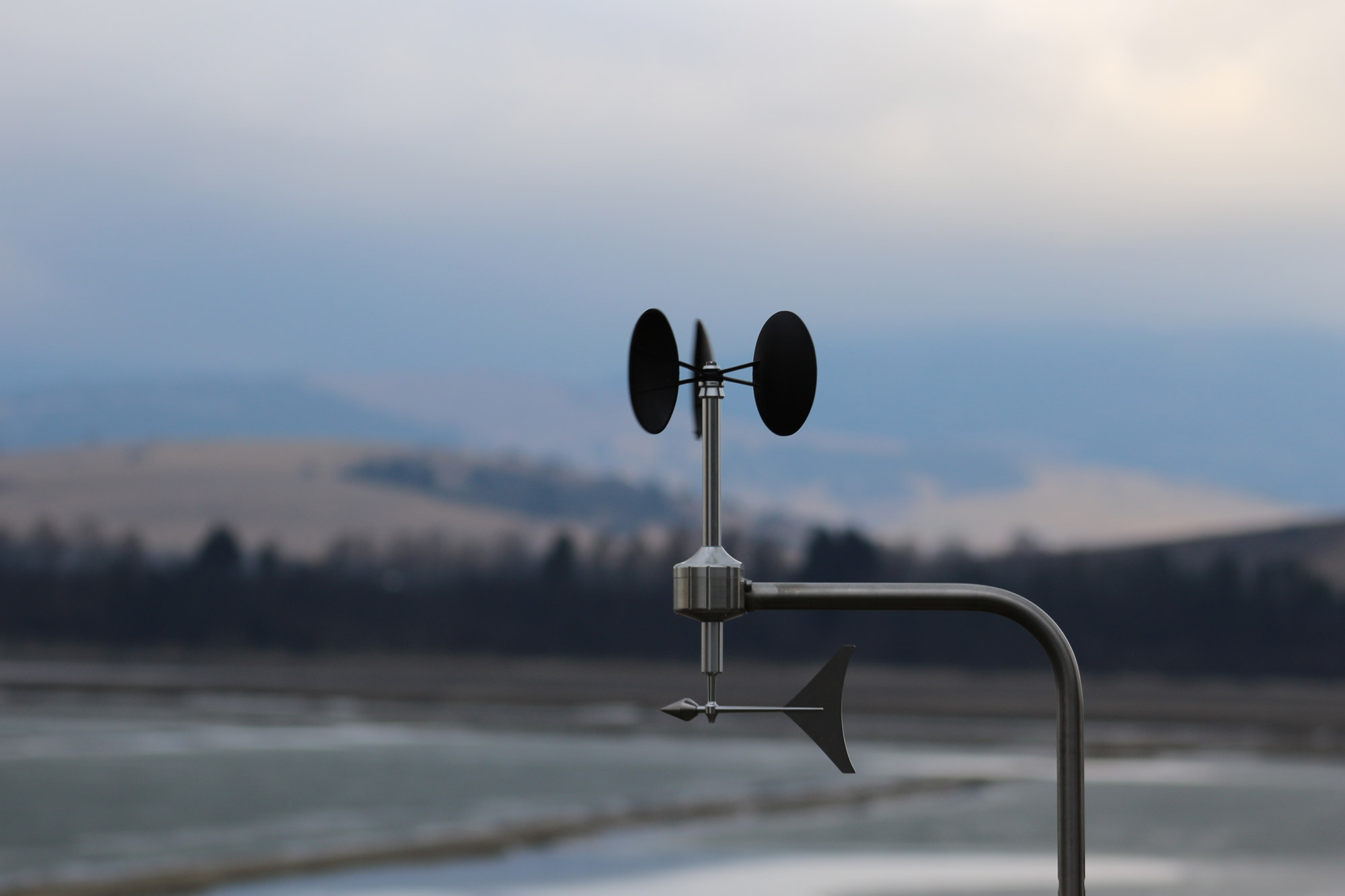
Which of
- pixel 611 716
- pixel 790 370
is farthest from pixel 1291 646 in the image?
pixel 790 370

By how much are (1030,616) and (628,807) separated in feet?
102

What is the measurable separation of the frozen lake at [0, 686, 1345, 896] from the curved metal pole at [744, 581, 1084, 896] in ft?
65.6

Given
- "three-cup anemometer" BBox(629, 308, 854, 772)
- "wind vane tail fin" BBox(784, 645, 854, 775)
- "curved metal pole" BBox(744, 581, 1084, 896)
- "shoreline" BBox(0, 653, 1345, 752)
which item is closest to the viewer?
"curved metal pole" BBox(744, 581, 1084, 896)

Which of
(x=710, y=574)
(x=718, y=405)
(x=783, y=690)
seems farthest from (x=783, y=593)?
(x=783, y=690)

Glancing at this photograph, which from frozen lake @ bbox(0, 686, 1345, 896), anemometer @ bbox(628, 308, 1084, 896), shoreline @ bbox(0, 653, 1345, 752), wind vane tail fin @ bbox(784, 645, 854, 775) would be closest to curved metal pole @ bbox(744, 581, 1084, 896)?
anemometer @ bbox(628, 308, 1084, 896)

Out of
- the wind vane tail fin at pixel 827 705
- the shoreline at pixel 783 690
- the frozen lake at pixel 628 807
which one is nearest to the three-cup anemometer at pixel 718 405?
the wind vane tail fin at pixel 827 705

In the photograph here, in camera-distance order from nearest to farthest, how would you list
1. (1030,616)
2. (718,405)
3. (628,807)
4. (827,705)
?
(1030,616) < (718,405) < (827,705) < (628,807)

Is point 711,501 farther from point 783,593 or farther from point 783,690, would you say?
point 783,690

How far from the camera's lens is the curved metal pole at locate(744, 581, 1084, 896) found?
12.1 feet

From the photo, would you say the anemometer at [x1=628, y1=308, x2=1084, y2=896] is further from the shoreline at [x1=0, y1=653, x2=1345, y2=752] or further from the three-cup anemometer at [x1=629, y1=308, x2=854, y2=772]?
the shoreline at [x1=0, y1=653, x2=1345, y2=752]

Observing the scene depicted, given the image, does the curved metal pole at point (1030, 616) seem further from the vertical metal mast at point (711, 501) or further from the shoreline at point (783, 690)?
the shoreline at point (783, 690)

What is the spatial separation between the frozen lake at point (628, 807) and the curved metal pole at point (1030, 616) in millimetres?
20002

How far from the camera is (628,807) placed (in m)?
33.7

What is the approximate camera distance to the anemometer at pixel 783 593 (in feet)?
12.2
